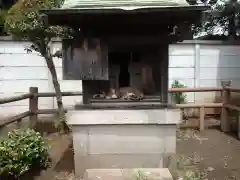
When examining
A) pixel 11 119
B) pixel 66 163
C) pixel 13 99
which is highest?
pixel 13 99

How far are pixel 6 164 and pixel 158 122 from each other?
2042mm

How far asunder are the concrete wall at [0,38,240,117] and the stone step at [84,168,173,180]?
5.20 meters

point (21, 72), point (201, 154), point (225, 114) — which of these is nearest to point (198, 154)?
point (201, 154)

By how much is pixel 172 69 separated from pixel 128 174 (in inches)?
227

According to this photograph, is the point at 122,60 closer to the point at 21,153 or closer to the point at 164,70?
the point at 164,70

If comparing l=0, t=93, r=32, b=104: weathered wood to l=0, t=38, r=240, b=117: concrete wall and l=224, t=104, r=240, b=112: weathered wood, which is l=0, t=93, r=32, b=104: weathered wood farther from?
l=224, t=104, r=240, b=112: weathered wood

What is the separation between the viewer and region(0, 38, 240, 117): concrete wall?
9.43 meters

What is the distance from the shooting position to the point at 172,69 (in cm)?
957

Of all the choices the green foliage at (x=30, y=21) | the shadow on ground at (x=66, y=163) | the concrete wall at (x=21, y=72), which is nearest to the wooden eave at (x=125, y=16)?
the green foliage at (x=30, y=21)

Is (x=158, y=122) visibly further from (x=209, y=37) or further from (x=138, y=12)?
(x=209, y=37)

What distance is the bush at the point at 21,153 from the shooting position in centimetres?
459

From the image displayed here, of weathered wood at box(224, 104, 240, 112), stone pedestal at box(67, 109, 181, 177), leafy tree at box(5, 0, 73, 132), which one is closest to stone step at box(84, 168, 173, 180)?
stone pedestal at box(67, 109, 181, 177)

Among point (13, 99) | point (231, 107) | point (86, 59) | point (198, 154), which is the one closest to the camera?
point (86, 59)

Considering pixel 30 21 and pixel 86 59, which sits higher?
pixel 30 21
